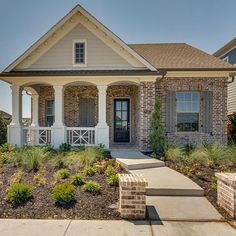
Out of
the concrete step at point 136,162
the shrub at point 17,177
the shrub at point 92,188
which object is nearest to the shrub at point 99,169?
the concrete step at point 136,162

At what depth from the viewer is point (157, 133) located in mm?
11352

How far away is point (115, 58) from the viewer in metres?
12.3

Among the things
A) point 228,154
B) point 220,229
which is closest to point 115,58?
point 228,154

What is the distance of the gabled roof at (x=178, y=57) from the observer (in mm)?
12554

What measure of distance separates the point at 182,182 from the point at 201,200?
2.79ft

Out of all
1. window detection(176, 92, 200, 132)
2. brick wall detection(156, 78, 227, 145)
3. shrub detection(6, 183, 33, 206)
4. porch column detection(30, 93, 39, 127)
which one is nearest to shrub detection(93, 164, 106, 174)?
shrub detection(6, 183, 33, 206)

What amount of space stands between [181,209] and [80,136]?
277 inches

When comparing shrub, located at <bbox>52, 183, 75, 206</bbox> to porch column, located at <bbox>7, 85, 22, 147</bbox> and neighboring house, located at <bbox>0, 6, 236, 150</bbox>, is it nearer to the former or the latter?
neighboring house, located at <bbox>0, 6, 236, 150</bbox>

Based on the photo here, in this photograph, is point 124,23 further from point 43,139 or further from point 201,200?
point 201,200

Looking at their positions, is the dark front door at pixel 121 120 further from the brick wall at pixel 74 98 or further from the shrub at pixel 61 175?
the shrub at pixel 61 175

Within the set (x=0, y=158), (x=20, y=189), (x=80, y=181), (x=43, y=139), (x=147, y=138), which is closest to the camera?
(x=20, y=189)

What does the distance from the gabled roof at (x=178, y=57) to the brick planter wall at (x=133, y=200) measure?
27.0 ft

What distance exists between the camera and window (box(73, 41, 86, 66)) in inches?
490

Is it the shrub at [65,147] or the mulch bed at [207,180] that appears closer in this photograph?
the mulch bed at [207,180]
